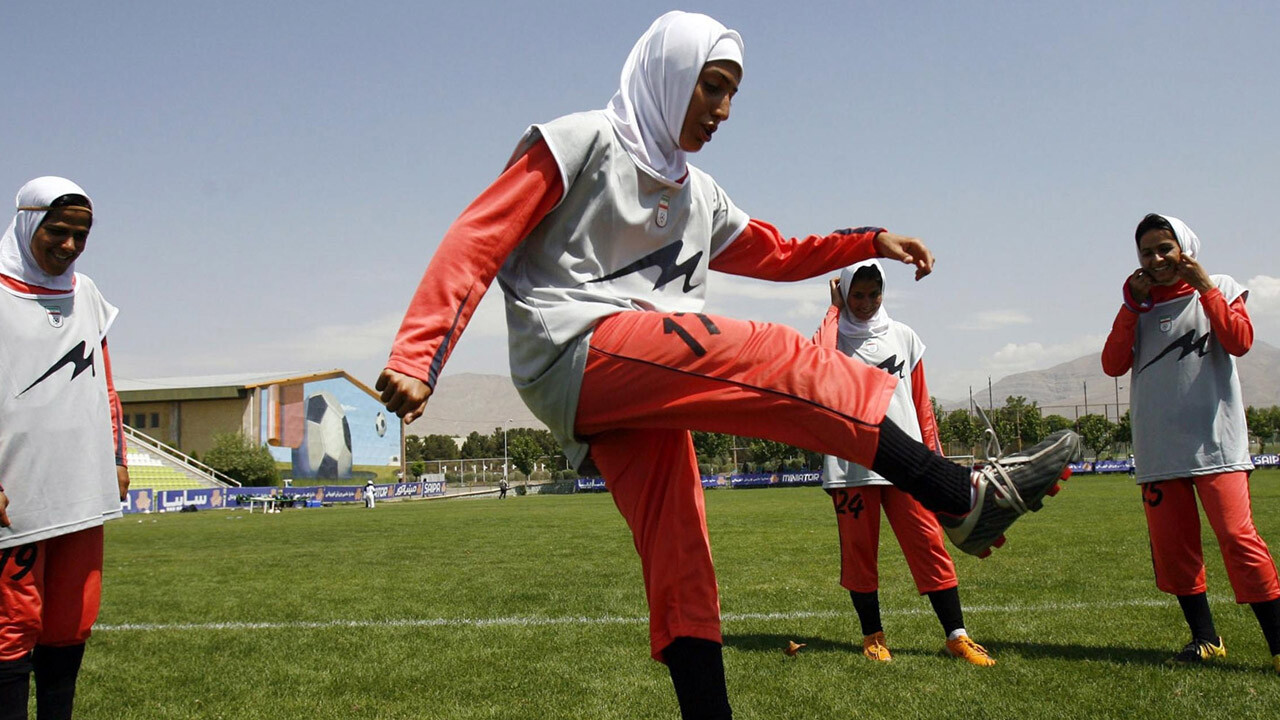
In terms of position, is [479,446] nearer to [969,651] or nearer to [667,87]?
[969,651]

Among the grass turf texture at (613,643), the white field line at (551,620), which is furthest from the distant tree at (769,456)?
the white field line at (551,620)

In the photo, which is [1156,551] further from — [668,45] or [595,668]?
[668,45]

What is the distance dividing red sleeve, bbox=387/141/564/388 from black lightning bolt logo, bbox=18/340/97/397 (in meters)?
2.29

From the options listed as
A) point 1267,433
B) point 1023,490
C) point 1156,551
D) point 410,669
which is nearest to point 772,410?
point 1023,490

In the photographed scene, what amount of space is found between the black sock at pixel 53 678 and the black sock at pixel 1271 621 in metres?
5.47

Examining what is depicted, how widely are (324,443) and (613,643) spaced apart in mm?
83518

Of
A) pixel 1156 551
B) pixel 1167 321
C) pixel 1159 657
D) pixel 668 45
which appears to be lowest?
pixel 1159 657

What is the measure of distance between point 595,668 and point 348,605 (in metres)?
3.80

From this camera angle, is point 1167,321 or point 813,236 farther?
point 1167,321

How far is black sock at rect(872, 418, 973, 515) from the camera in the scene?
244 cm

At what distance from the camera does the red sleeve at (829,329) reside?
614 centimetres

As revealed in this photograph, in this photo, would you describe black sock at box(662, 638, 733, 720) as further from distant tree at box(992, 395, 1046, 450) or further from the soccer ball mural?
distant tree at box(992, 395, 1046, 450)

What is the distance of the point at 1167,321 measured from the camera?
5.32 m

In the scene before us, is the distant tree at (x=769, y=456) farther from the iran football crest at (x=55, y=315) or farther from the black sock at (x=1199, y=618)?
the iran football crest at (x=55, y=315)
